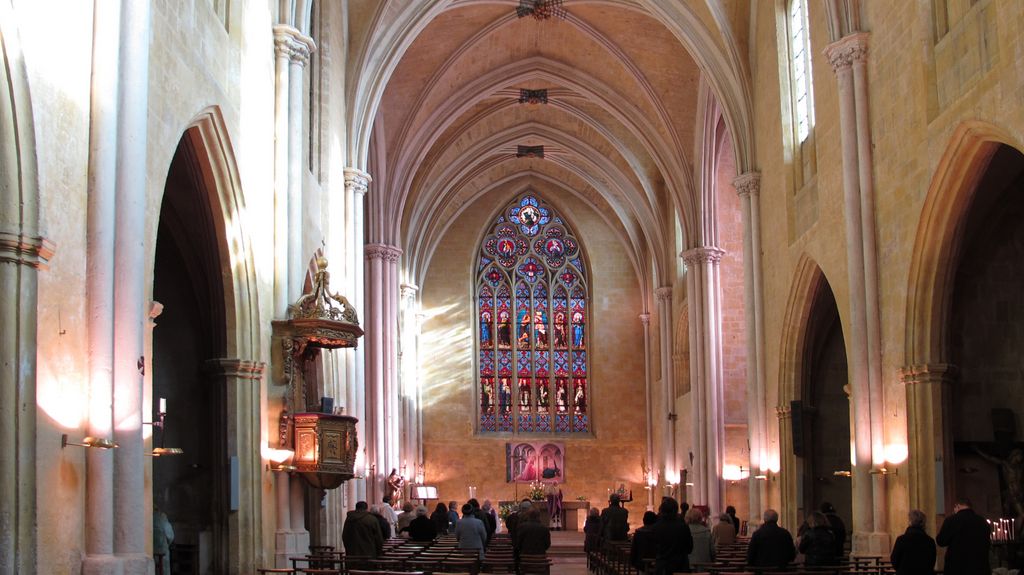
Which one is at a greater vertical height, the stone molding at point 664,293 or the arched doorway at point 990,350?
the stone molding at point 664,293

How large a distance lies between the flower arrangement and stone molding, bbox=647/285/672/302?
22.1 feet

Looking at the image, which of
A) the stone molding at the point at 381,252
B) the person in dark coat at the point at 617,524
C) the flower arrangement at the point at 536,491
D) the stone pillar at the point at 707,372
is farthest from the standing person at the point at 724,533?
the flower arrangement at the point at 536,491

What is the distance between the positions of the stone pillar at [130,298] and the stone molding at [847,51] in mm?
10089

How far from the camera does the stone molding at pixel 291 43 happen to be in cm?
1694

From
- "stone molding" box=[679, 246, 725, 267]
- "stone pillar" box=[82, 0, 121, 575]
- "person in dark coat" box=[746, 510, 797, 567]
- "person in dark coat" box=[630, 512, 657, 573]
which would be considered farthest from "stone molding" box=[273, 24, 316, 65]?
"stone molding" box=[679, 246, 725, 267]

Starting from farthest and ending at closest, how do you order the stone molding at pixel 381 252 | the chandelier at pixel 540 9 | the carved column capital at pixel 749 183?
the stone molding at pixel 381 252, the chandelier at pixel 540 9, the carved column capital at pixel 749 183

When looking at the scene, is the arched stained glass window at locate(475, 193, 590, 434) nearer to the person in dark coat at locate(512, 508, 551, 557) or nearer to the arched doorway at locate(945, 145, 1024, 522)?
the arched doorway at locate(945, 145, 1024, 522)

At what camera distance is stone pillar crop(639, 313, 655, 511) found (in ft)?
124

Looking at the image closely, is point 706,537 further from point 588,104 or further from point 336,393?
point 588,104

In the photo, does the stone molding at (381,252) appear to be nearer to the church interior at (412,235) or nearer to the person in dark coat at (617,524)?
the church interior at (412,235)

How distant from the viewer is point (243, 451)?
14688mm

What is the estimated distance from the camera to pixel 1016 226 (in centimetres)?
1633

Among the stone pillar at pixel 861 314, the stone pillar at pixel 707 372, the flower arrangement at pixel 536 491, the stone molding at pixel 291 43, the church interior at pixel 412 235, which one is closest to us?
the church interior at pixel 412 235

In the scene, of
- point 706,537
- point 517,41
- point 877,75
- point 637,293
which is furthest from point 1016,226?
point 637,293
